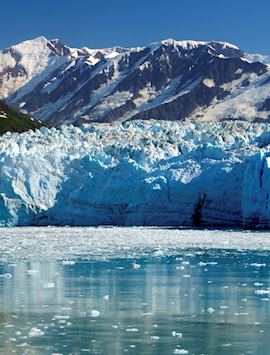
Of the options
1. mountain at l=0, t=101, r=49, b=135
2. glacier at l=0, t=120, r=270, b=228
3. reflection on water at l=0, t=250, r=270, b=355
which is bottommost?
reflection on water at l=0, t=250, r=270, b=355

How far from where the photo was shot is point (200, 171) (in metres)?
40.2

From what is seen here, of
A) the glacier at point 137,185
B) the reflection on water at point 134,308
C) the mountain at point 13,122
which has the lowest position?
the reflection on water at point 134,308

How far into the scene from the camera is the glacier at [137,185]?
39.3m

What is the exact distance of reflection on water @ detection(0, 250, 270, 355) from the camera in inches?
476

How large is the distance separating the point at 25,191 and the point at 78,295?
24.2 m

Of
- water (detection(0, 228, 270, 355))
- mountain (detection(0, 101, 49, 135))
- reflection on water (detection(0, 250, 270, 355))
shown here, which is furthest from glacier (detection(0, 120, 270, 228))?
mountain (detection(0, 101, 49, 135))

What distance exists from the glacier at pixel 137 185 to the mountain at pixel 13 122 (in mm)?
83105

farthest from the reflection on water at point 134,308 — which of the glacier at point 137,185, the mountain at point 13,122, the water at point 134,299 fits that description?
the mountain at point 13,122

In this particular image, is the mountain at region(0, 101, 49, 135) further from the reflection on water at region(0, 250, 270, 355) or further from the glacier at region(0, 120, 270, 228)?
the reflection on water at region(0, 250, 270, 355)

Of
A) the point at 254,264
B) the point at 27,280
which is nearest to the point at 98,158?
the point at 254,264

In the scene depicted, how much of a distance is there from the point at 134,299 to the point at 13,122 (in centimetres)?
11956

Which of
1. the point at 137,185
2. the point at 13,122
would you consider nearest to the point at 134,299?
the point at 137,185

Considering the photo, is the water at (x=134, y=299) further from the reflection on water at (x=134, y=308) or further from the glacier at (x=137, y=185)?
the glacier at (x=137, y=185)

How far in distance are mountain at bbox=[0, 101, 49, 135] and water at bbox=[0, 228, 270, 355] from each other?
329ft
